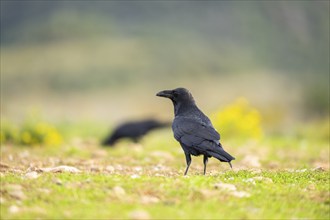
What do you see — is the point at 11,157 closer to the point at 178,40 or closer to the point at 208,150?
the point at 208,150

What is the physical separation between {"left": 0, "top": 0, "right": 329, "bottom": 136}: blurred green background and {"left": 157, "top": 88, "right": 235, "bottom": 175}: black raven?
4718cm

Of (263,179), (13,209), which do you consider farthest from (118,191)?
(263,179)

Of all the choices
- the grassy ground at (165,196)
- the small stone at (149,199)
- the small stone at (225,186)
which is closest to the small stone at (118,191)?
the grassy ground at (165,196)

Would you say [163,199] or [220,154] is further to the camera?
[220,154]

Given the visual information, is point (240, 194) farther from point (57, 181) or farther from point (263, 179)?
point (57, 181)

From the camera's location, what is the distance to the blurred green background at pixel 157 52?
71.6 m

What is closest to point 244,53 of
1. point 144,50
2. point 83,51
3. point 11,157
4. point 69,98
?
point 144,50

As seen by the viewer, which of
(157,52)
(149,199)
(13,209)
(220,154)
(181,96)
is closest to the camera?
(13,209)

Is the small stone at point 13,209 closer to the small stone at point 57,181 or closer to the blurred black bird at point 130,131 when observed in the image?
the small stone at point 57,181

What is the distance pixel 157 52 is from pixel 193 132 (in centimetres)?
7481

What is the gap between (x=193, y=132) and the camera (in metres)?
10.0

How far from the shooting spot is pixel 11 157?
1408 centimetres

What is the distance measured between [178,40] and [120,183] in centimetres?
8043

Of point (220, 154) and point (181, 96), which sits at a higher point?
point (181, 96)
